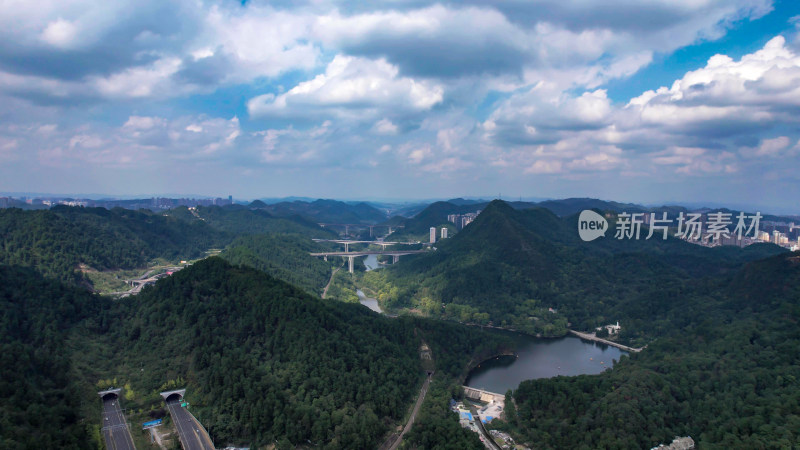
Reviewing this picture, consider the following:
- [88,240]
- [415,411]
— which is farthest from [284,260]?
[415,411]

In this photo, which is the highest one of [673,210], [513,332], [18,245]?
[673,210]

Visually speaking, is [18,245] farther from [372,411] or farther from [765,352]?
[765,352]

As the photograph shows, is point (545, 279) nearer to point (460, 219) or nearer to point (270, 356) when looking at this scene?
point (270, 356)

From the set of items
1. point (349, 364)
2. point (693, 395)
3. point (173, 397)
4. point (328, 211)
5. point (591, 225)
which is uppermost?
point (591, 225)

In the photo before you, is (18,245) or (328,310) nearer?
(328,310)

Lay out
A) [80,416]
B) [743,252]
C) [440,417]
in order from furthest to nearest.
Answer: [743,252]
[440,417]
[80,416]

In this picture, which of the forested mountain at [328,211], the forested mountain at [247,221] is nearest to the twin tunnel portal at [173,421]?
the forested mountain at [247,221]

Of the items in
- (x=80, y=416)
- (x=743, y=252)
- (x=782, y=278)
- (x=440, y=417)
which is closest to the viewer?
(x=80, y=416)

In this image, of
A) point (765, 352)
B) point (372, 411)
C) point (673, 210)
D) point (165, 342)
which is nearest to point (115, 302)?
point (165, 342)
